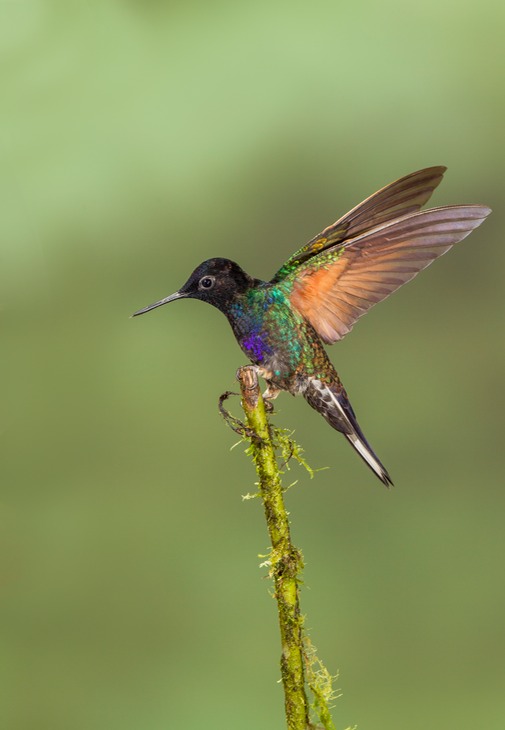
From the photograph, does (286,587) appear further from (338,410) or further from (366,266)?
(366,266)

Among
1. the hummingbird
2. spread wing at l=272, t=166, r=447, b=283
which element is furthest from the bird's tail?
spread wing at l=272, t=166, r=447, b=283

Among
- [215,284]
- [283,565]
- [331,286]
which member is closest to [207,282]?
[215,284]

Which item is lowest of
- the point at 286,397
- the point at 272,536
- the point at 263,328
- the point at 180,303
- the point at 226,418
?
the point at 272,536

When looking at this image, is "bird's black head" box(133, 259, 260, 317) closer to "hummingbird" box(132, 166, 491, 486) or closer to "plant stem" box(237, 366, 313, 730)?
"hummingbird" box(132, 166, 491, 486)

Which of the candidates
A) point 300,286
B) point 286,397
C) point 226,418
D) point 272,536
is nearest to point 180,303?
point 286,397

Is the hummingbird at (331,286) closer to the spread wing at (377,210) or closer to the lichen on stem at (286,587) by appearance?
the spread wing at (377,210)

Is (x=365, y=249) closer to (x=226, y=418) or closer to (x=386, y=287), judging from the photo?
(x=386, y=287)
